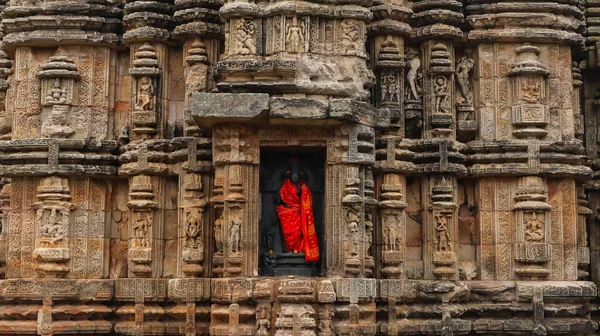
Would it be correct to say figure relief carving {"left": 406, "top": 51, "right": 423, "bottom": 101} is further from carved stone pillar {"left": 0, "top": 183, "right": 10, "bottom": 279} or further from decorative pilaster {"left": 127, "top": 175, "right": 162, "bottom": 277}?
carved stone pillar {"left": 0, "top": 183, "right": 10, "bottom": 279}

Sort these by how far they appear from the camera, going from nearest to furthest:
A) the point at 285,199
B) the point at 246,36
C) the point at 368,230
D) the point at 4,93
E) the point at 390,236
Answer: the point at 246,36, the point at 368,230, the point at 285,199, the point at 390,236, the point at 4,93

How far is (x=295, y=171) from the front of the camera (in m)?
20.7

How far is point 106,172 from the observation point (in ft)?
71.4

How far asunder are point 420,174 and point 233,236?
13.8 ft

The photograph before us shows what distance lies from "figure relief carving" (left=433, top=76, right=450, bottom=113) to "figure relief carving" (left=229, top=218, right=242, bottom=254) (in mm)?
4835

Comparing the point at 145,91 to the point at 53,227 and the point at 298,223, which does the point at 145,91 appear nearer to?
the point at 53,227

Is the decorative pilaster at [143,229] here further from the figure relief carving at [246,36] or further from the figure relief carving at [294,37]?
the figure relief carving at [294,37]

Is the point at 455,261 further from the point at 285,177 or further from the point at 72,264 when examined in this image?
the point at 72,264

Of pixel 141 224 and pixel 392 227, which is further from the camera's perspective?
pixel 141 224

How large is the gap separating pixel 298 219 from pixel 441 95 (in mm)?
3976

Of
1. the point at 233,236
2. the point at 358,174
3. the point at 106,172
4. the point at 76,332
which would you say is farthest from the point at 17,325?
the point at 358,174

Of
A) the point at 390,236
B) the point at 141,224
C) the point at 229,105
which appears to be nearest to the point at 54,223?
the point at 141,224

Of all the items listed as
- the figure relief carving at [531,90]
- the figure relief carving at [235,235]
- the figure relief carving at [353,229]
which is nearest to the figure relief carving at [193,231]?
the figure relief carving at [235,235]

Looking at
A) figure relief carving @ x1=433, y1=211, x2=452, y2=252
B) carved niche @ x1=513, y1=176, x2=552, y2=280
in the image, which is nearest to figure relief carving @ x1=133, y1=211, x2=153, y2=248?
figure relief carving @ x1=433, y1=211, x2=452, y2=252
